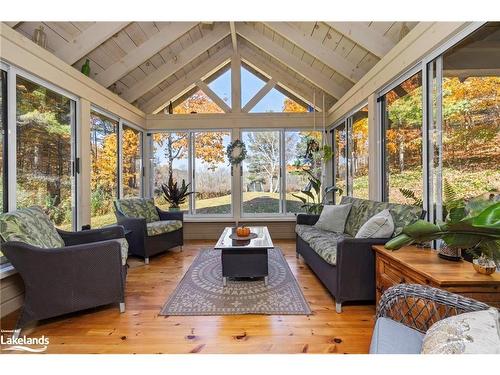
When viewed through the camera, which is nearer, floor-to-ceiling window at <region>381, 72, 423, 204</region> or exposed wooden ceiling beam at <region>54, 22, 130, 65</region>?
floor-to-ceiling window at <region>381, 72, 423, 204</region>

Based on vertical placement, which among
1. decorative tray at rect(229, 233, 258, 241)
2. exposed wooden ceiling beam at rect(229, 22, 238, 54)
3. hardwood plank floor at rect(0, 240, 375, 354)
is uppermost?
exposed wooden ceiling beam at rect(229, 22, 238, 54)

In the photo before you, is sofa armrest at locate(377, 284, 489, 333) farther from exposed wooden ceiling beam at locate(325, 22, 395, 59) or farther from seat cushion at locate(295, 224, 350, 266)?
exposed wooden ceiling beam at locate(325, 22, 395, 59)

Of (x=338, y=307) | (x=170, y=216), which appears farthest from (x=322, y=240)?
(x=170, y=216)

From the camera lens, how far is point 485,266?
159 centimetres

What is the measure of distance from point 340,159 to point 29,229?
464 centimetres

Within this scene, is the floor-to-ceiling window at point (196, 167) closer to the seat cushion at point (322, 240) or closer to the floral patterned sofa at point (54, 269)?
the seat cushion at point (322, 240)

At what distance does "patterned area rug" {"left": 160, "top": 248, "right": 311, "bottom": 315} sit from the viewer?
2.33m

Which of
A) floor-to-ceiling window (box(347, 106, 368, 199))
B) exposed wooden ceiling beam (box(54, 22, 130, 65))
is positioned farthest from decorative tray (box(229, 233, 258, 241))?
exposed wooden ceiling beam (box(54, 22, 130, 65))

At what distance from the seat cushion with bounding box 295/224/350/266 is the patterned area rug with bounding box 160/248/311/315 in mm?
459

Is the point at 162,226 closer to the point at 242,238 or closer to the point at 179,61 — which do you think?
the point at 242,238

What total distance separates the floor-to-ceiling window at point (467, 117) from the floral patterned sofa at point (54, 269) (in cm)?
279

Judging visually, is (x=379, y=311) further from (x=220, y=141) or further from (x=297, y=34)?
(x=220, y=141)
